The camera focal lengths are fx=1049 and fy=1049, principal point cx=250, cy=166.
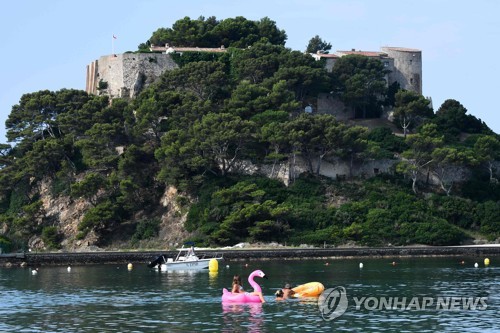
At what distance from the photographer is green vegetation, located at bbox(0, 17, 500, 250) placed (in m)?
81.9

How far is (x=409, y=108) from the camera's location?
315 feet

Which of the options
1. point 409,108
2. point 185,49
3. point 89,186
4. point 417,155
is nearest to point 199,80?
point 185,49

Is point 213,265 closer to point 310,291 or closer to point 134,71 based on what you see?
point 310,291

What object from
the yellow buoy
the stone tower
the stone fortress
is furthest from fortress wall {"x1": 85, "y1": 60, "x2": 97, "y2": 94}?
the yellow buoy

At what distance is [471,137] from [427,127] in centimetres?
619

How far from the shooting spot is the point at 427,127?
9100 centimetres

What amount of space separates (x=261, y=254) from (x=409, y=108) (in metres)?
27.2

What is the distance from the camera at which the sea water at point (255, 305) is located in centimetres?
4066

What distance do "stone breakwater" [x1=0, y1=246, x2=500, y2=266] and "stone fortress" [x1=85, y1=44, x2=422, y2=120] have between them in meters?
25.8

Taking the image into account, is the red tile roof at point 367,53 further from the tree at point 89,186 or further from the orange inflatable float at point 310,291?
the orange inflatable float at point 310,291

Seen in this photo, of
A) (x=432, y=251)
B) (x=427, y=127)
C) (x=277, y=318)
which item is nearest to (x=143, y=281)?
(x=277, y=318)

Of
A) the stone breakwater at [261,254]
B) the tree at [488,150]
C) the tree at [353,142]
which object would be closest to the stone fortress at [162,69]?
the tree at [353,142]

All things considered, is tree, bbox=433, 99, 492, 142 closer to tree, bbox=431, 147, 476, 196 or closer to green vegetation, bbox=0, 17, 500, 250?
green vegetation, bbox=0, 17, 500, 250

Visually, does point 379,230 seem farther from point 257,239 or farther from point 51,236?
point 51,236
